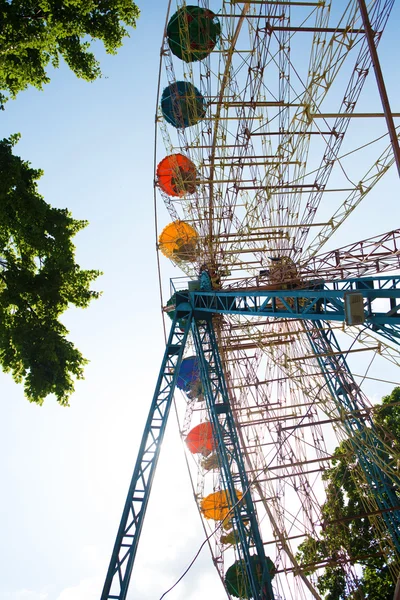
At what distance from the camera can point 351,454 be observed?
1334 centimetres

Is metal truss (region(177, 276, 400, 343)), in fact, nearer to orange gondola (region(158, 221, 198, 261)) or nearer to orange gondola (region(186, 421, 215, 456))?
orange gondola (region(158, 221, 198, 261))

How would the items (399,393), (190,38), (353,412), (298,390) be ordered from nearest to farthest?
(353,412) → (190,38) → (298,390) → (399,393)

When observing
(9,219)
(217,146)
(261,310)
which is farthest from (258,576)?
(217,146)

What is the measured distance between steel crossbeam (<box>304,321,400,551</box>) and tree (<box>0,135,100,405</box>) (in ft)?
18.8

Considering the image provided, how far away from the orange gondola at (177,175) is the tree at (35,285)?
5.44m

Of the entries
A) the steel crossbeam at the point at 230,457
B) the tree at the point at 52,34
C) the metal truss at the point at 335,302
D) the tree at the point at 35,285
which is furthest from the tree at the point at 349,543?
the tree at the point at 52,34

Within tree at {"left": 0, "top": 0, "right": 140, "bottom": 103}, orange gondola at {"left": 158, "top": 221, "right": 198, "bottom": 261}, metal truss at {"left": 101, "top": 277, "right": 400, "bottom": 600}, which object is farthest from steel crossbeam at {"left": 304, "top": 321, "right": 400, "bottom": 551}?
tree at {"left": 0, "top": 0, "right": 140, "bottom": 103}

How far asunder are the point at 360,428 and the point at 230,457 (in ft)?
10.9

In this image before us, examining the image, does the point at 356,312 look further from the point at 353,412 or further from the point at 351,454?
the point at 351,454

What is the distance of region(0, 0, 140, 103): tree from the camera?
28.6 ft

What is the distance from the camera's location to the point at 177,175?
48.7 feet

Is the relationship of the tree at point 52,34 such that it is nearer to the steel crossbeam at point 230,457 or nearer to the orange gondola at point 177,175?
the orange gondola at point 177,175

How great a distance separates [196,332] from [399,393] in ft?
31.1

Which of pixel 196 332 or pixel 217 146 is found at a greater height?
pixel 217 146
